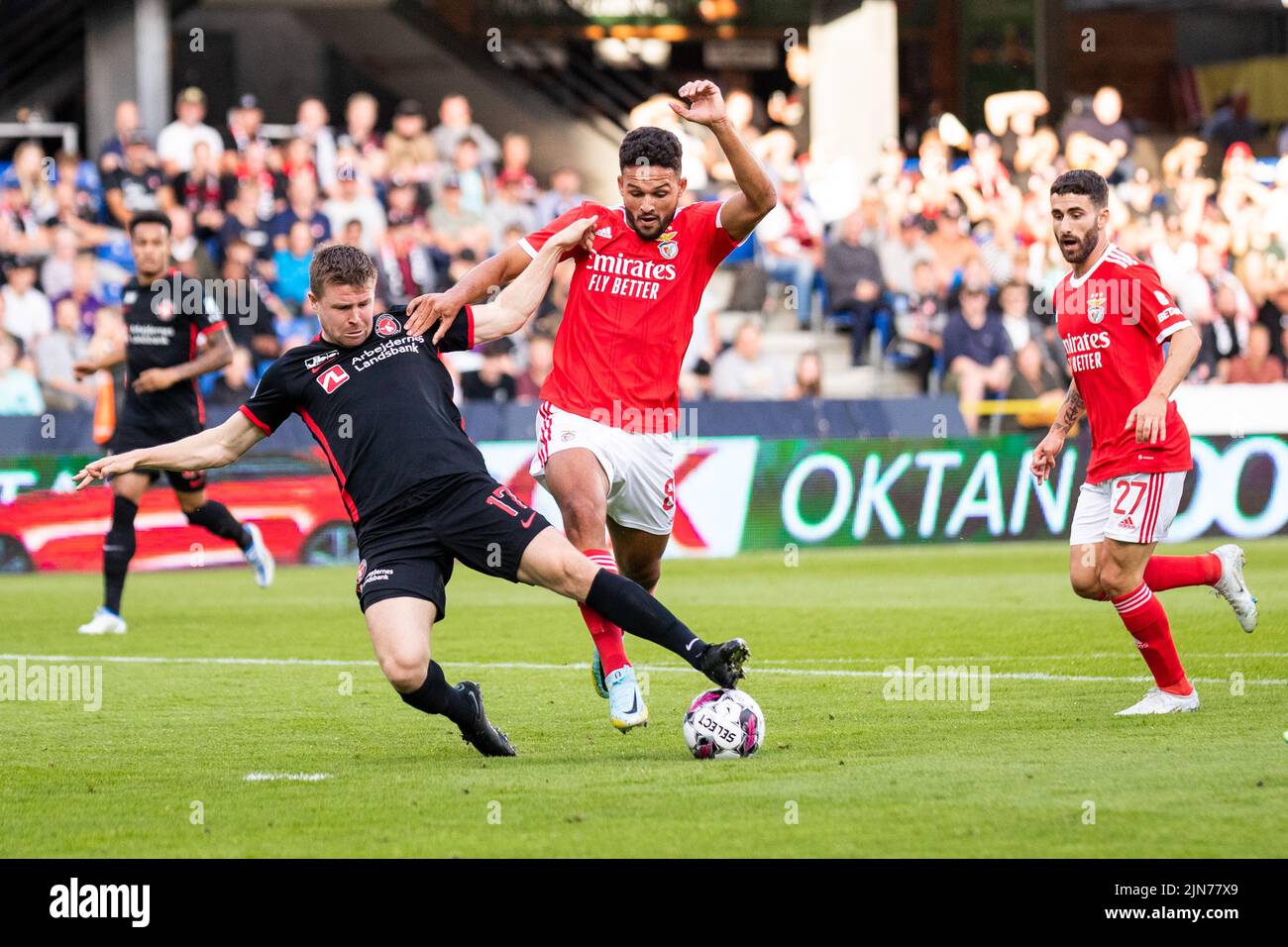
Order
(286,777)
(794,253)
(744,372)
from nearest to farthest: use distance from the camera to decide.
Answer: (286,777)
(744,372)
(794,253)

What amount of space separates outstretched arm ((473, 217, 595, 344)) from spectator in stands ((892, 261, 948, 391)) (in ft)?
43.7

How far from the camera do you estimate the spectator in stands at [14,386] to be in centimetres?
1762

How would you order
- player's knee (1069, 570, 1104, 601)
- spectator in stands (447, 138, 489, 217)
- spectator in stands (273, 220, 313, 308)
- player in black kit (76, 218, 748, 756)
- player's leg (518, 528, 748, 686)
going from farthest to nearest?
spectator in stands (447, 138, 489, 217)
spectator in stands (273, 220, 313, 308)
player's knee (1069, 570, 1104, 601)
player in black kit (76, 218, 748, 756)
player's leg (518, 528, 748, 686)

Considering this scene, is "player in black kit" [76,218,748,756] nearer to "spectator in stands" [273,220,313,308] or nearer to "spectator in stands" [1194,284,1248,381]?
"spectator in stands" [273,220,313,308]

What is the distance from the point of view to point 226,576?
1645 cm

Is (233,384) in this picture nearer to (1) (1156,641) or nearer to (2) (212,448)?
(2) (212,448)

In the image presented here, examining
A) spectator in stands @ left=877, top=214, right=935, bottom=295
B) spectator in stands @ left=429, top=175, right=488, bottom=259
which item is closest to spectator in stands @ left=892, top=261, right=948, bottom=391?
spectator in stands @ left=877, top=214, right=935, bottom=295

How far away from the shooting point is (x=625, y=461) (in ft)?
26.8

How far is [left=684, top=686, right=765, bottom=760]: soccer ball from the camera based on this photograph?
6.77 m

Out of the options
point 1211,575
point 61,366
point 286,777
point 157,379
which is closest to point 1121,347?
point 1211,575

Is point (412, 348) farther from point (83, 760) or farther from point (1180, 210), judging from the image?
point (1180, 210)

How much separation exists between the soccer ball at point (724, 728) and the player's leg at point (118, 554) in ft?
20.3

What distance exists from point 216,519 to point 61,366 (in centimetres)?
603
